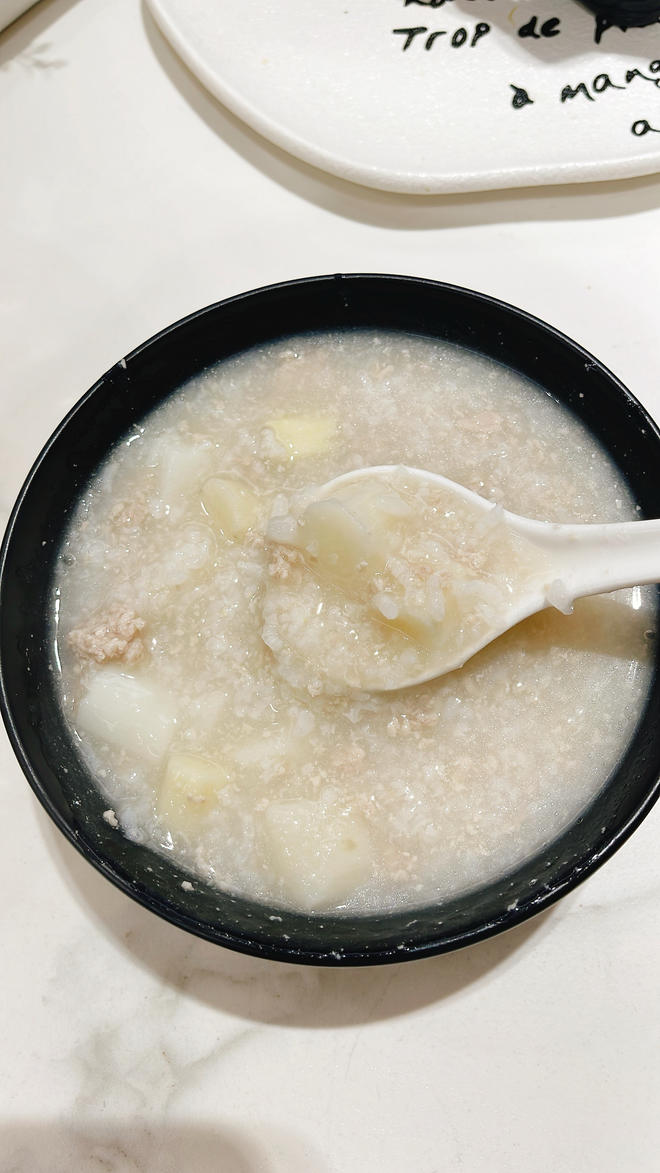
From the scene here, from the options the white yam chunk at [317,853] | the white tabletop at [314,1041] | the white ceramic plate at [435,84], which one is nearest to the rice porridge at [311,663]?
the white yam chunk at [317,853]

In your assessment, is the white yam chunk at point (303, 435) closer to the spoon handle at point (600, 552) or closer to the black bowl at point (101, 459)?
the black bowl at point (101, 459)

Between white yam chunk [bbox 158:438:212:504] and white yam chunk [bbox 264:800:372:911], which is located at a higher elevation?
white yam chunk [bbox 158:438:212:504]

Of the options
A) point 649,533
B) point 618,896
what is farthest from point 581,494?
point 618,896

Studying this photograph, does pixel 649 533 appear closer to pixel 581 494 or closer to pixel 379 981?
pixel 581 494

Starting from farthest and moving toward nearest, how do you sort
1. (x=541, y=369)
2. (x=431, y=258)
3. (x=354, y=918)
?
1. (x=431, y=258)
2. (x=541, y=369)
3. (x=354, y=918)

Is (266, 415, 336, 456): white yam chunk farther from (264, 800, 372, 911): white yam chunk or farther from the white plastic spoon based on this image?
(264, 800, 372, 911): white yam chunk

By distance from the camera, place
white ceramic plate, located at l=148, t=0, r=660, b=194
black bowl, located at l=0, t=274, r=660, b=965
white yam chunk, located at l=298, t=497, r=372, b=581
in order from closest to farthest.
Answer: black bowl, located at l=0, t=274, r=660, b=965, white yam chunk, located at l=298, t=497, r=372, b=581, white ceramic plate, located at l=148, t=0, r=660, b=194

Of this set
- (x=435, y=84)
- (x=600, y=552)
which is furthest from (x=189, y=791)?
(x=435, y=84)

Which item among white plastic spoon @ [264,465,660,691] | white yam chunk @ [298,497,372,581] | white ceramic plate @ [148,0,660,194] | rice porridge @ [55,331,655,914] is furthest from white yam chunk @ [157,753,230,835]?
white ceramic plate @ [148,0,660,194]
